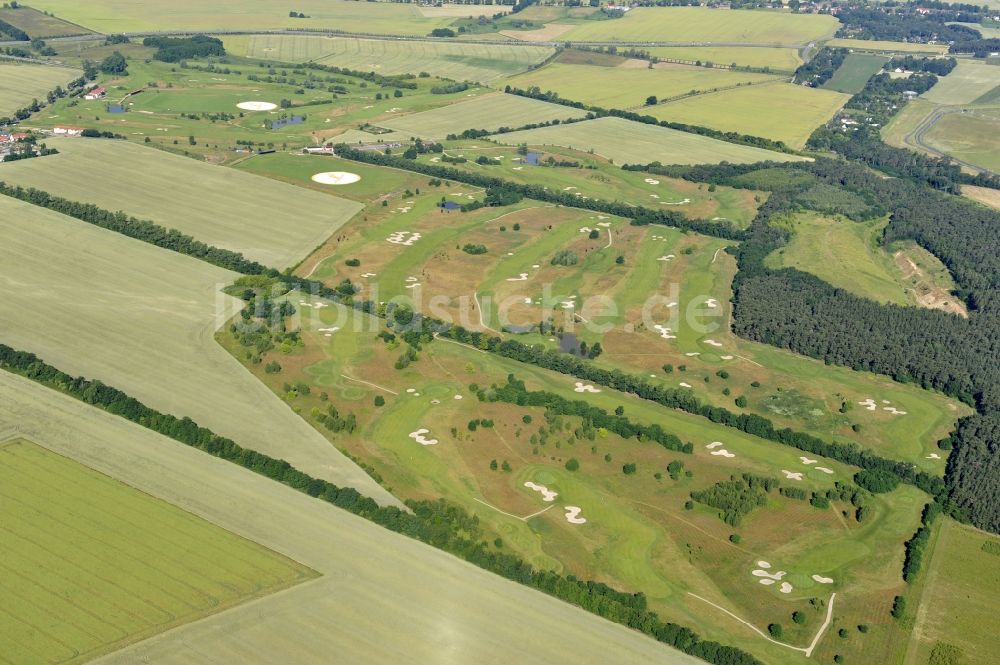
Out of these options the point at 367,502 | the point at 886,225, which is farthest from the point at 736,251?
the point at 367,502

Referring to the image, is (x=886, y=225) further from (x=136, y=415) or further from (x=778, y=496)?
(x=136, y=415)

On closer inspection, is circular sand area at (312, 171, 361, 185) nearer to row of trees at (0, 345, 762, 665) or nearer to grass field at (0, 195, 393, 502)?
grass field at (0, 195, 393, 502)

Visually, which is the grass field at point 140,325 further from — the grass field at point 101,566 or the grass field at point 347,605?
the grass field at point 101,566

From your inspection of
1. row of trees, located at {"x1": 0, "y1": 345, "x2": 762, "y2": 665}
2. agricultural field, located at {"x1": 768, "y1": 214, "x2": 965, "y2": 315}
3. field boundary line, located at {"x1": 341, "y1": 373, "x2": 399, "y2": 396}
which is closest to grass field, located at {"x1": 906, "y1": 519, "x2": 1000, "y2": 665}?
row of trees, located at {"x1": 0, "y1": 345, "x2": 762, "y2": 665}

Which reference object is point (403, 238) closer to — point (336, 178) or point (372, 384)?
point (336, 178)

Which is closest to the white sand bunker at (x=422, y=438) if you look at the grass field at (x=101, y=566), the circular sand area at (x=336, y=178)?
the grass field at (x=101, y=566)

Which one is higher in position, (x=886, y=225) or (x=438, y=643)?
→ (x=886, y=225)

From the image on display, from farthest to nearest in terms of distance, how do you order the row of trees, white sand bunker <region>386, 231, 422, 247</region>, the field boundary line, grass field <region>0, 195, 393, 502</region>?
white sand bunker <region>386, 231, 422, 247</region>, the field boundary line, grass field <region>0, 195, 393, 502</region>, the row of trees
